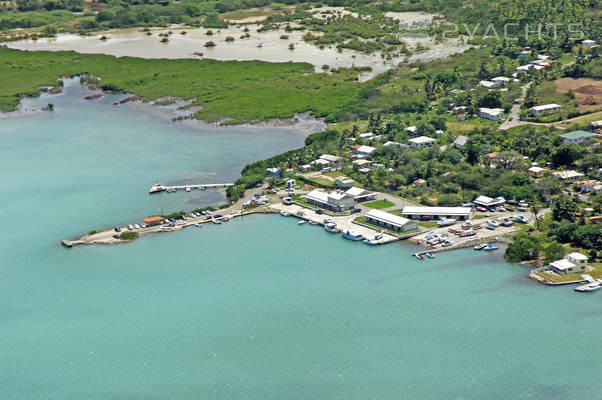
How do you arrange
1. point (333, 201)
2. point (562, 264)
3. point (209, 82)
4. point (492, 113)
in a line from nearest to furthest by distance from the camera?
point (562, 264) → point (333, 201) → point (492, 113) → point (209, 82)

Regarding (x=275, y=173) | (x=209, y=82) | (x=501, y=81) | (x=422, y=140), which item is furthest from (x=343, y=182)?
(x=209, y=82)

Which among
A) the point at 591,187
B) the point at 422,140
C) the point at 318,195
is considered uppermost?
the point at 422,140

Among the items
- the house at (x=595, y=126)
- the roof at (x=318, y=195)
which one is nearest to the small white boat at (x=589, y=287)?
the roof at (x=318, y=195)

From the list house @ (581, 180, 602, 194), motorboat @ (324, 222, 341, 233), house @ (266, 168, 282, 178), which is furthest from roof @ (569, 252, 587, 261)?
house @ (266, 168, 282, 178)

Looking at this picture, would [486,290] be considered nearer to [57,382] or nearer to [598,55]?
[57,382]

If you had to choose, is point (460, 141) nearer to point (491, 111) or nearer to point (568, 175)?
point (491, 111)

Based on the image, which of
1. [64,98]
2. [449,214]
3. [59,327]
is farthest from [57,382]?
[64,98]
